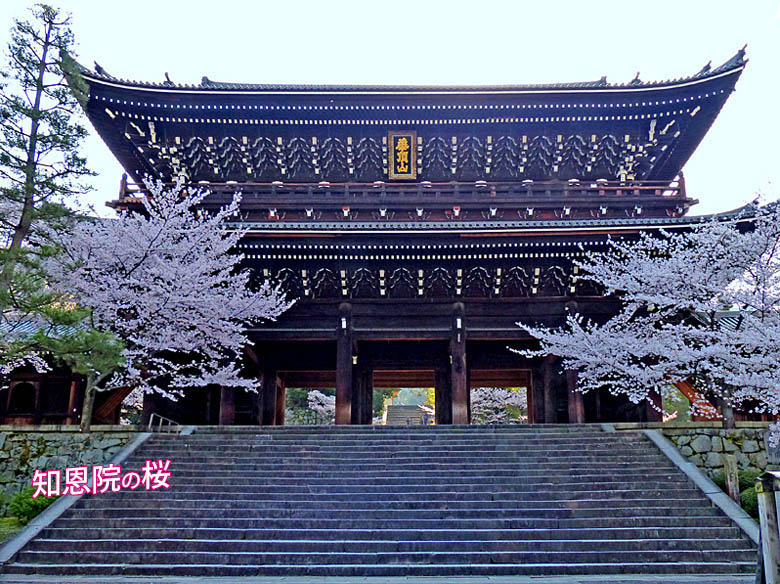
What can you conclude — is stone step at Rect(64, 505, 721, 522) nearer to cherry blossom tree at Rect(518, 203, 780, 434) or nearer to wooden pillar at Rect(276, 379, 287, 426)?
cherry blossom tree at Rect(518, 203, 780, 434)

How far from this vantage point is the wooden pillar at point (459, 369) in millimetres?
16781

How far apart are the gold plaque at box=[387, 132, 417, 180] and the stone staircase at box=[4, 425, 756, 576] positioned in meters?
10.2

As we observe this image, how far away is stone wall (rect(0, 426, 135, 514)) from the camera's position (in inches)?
514

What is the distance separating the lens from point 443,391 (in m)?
20.0

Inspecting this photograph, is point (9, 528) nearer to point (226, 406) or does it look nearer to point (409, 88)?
point (226, 406)

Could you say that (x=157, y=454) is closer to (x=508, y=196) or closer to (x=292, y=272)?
(x=292, y=272)

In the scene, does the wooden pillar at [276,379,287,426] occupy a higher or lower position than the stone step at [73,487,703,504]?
higher

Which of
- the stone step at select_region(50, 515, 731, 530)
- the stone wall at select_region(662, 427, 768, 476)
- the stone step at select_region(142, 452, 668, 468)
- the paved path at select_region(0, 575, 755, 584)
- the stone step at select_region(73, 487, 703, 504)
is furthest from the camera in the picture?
the stone wall at select_region(662, 427, 768, 476)

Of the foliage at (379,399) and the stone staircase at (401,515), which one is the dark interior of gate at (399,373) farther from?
the foliage at (379,399)

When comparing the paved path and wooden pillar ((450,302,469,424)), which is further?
wooden pillar ((450,302,469,424))

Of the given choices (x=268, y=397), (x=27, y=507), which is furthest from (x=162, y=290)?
(x=268, y=397)

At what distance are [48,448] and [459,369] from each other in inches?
431

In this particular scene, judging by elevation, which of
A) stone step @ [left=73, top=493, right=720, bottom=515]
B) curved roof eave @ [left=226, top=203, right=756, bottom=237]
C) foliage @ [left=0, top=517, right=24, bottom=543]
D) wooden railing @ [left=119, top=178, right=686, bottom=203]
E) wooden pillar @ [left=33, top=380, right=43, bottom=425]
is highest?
wooden railing @ [left=119, top=178, right=686, bottom=203]

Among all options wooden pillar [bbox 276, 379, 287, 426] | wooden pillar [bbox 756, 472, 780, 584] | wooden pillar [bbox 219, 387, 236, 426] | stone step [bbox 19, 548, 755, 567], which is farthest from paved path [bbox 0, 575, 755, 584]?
wooden pillar [bbox 276, 379, 287, 426]
